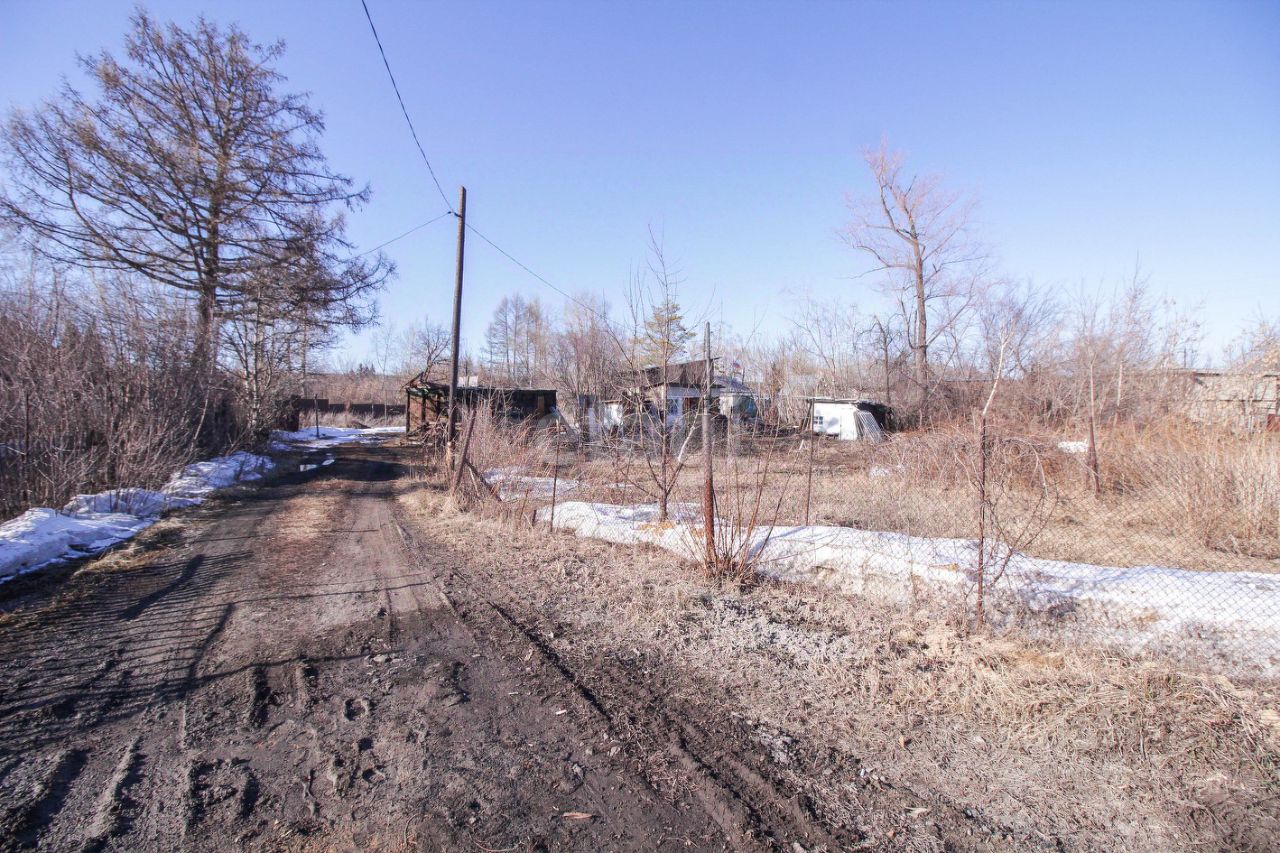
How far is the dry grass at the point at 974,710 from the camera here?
2805 millimetres

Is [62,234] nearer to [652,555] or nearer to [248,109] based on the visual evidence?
[248,109]

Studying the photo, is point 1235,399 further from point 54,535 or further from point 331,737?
point 54,535

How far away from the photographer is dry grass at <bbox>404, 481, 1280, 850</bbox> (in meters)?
2.80

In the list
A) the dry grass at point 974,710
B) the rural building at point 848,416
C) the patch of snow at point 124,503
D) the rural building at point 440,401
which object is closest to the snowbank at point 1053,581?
the dry grass at point 974,710

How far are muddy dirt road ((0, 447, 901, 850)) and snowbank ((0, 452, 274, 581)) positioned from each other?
125cm

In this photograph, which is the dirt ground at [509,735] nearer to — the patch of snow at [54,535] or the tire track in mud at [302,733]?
the tire track in mud at [302,733]

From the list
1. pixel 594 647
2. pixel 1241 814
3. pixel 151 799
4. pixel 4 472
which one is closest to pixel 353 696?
pixel 151 799

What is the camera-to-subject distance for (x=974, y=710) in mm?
3641

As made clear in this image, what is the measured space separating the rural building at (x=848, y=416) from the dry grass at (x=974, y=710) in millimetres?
21858

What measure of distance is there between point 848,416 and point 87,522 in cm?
2543

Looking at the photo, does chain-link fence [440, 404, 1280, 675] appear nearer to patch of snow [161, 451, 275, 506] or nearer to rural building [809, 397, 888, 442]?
patch of snow [161, 451, 275, 506]

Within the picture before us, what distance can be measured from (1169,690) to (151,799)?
5727mm

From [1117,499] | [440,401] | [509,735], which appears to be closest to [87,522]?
[509,735]

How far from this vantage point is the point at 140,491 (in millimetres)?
9883
